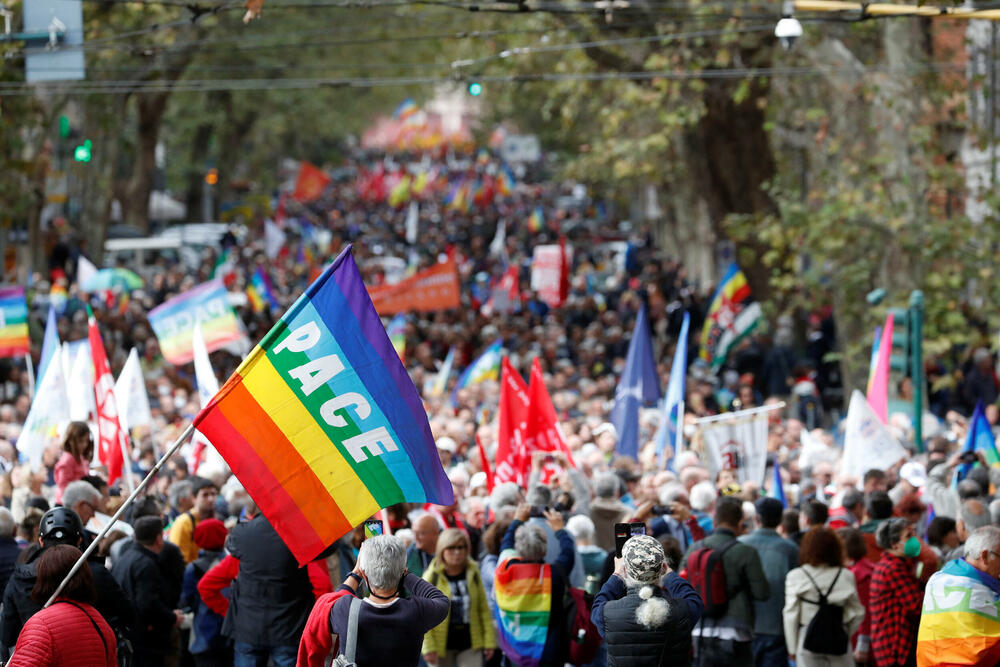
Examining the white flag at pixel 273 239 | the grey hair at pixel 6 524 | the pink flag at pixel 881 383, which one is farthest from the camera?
the white flag at pixel 273 239

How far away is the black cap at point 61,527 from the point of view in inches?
286

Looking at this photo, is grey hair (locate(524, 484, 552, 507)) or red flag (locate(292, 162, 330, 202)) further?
red flag (locate(292, 162, 330, 202))

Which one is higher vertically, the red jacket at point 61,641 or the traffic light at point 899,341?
the traffic light at point 899,341

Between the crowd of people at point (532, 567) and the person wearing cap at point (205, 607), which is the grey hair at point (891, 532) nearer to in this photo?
the crowd of people at point (532, 567)

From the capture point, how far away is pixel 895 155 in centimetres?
2188

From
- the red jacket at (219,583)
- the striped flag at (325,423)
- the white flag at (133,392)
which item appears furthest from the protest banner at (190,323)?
the striped flag at (325,423)

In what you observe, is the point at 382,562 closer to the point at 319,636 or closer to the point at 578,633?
the point at 319,636

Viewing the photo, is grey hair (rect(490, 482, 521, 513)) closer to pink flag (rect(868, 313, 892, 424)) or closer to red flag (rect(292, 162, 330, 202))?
pink flag (rect(868, 313, 892, 424))

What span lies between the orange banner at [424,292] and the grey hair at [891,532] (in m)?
15.4

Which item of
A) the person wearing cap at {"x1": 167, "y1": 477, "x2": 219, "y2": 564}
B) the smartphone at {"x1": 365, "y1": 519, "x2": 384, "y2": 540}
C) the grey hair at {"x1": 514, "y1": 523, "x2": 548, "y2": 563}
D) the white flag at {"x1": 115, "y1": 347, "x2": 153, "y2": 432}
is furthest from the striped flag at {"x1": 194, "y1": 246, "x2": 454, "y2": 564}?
the white flag at {"x1": 115, "y1": 347, "x2": 153, "y2": 432}

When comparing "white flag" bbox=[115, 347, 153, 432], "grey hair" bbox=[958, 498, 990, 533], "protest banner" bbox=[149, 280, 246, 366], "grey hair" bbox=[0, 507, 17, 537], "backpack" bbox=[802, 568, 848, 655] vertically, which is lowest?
"backpack" bbox=[802, 568, 848, 655]

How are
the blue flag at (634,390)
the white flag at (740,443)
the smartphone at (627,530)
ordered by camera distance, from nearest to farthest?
the smartphone at (627,530) → the white flag at (740,443) → the blue flag at (634,390)

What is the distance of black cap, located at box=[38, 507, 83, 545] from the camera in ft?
23.8

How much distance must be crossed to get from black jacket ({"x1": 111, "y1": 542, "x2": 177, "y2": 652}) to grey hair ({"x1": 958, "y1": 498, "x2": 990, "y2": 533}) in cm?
447
